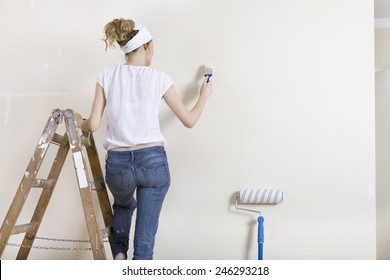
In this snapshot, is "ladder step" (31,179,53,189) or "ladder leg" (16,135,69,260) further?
"ladder leg" (16,135,69,260)

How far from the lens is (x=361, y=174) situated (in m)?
2.12

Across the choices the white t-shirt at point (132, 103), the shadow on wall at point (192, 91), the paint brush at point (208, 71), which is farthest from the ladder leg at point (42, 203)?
the paint brush at point (208, 71)

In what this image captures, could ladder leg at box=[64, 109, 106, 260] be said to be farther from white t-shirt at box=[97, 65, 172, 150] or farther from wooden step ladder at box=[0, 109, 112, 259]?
white t-shirt at box=[97, 65, 172, 150]

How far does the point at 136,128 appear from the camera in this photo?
179 cm

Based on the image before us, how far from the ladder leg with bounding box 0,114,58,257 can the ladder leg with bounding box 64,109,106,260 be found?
6 cm

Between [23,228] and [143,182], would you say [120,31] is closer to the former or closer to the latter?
[143,182]

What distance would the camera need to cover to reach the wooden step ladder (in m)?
1.72

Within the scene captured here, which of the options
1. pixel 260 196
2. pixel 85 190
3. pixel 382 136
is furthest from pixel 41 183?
pixel 382 136

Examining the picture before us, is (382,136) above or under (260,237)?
above

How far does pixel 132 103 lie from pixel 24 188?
47 cm

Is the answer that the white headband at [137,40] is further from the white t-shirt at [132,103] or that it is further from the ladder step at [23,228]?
the ladder step at [23,228]

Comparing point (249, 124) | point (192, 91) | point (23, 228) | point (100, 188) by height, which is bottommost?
point (23, 228)

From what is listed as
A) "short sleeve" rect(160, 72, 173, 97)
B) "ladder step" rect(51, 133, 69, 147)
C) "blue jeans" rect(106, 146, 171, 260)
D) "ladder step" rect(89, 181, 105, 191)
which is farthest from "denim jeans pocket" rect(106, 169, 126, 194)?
"short sleeve" rect(160, 72, 173, 97)

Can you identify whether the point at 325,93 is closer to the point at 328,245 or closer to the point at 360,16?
the point at 360,16
